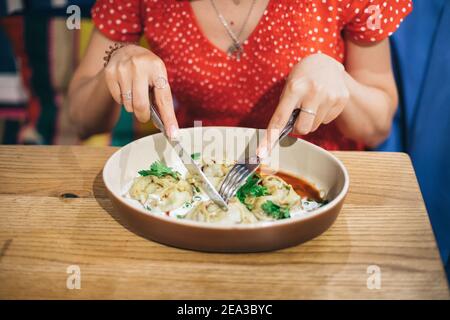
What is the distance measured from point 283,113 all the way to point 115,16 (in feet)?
2.30

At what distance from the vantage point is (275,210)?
0.85 m

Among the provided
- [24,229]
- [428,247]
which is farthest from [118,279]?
[428,247]

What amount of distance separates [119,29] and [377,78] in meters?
0.77

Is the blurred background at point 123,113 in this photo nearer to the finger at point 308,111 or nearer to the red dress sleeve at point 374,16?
the red dress sleeve at point 374,16

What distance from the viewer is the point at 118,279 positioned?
2.47ft

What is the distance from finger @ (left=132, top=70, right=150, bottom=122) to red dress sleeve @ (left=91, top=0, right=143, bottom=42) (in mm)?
468

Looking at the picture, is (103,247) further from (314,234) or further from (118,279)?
(314,234)

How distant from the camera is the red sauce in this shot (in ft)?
Result: 3.14

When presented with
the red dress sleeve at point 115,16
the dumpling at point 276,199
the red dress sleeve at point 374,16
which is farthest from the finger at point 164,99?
the red dress sleeve at point 374,16

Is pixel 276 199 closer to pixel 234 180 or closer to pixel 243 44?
pixel 234 180

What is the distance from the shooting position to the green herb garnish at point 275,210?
33.0 inches

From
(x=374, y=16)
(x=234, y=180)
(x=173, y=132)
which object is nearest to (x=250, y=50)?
(x=374, y=16)

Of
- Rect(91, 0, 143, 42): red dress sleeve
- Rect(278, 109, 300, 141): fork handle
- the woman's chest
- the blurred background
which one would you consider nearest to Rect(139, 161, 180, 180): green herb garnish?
Rect(278, 109, 300, 141): fork handle

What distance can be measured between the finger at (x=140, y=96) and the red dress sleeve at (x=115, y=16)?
1.53 feet
